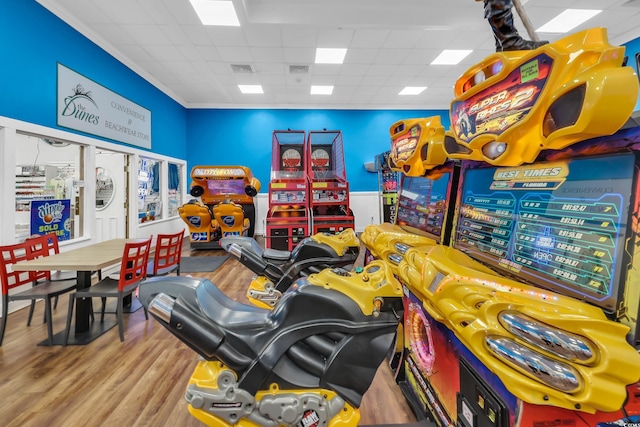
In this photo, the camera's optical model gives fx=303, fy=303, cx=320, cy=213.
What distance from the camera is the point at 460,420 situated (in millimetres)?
1080

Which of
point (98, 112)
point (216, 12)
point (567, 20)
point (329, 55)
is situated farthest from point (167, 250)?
point (567, 20)

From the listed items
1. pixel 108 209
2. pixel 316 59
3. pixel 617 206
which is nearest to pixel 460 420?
pixel 617 206

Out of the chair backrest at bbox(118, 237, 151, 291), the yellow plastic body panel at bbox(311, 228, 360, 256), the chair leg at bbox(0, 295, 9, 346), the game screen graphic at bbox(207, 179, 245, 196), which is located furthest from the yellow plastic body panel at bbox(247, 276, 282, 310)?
the game screen graphic at bbox(207, 179, 245, 196)

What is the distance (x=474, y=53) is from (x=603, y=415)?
585 centimetres

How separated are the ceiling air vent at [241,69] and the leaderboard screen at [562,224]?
208 inches

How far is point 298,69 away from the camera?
570 cm

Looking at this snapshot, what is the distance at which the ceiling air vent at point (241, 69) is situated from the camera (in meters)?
5.51

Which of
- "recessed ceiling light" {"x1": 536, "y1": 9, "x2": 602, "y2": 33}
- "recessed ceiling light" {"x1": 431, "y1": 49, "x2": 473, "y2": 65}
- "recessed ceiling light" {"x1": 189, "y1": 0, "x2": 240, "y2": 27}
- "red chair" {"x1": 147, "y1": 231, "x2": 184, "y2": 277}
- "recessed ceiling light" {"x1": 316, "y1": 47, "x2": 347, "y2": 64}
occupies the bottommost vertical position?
"red chair" {"x1": 147, "y1": 231, "x2": 184, "y2": 277}

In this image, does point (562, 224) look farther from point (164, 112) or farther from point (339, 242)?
point (164, 112)

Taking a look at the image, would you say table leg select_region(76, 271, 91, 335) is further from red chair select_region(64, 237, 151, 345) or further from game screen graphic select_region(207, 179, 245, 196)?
game screen graphic select_region(207, 179, 245, 196)

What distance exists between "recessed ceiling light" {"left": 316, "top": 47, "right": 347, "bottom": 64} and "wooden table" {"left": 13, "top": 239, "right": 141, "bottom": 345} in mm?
4222

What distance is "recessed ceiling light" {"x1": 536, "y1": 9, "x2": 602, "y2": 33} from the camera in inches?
163

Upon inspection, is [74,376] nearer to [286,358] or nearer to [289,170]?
[286,358]

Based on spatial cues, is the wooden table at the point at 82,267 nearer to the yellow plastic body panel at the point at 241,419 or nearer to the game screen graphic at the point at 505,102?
the yellow plastic body panel at the point at 241,419
